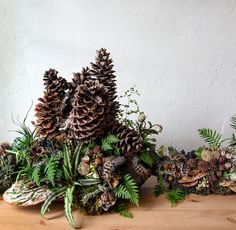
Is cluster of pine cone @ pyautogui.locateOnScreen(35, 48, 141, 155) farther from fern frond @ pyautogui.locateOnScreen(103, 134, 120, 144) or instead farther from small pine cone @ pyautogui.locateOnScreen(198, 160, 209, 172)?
small pine cone @ pyautogui.locateOnScreen(198, 160, 209, 172)

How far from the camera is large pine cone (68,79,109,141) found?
762mm

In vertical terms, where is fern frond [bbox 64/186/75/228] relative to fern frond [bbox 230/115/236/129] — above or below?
below

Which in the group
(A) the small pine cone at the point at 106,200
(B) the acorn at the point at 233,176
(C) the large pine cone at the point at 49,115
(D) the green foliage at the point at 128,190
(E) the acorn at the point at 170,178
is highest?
(C) the large pine cone at the point at 49,115

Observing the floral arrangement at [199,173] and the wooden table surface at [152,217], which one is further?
the floral arrangement at [199,173]

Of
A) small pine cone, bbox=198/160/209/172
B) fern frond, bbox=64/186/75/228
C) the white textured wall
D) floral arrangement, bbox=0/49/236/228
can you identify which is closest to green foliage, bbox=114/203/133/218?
floral arrangement, bbox=0/49/236/228

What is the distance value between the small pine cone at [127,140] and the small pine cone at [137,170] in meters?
0.02

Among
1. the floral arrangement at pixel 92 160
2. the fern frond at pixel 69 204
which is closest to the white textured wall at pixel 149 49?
the floral arrangement at pixel 92 160

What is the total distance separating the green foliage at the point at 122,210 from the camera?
759 millimetres

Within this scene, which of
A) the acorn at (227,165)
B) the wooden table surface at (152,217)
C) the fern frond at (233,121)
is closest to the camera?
the wooden table surface at (152,217)

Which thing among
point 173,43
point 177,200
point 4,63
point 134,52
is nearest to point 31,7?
point 4,63

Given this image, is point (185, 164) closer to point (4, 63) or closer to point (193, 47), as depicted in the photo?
point (193, 47)

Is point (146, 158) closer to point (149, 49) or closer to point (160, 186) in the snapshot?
point (160, 186)

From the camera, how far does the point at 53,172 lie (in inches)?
30.3

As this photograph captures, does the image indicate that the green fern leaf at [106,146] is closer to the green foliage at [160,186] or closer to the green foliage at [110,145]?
the green foliage at [110,145]
